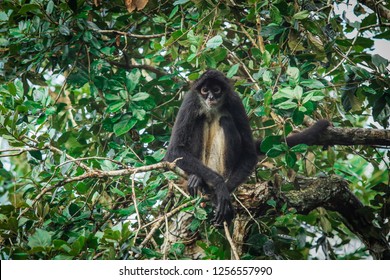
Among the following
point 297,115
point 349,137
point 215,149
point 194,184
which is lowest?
point 215,149

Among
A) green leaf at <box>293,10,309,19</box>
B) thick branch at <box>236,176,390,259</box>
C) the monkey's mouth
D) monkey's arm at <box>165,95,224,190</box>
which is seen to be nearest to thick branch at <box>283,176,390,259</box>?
thick branch at <box>236,176,390,259</box>

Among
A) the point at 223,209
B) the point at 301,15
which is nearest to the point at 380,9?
the point at 301,15

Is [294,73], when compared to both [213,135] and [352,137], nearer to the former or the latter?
[352,137]

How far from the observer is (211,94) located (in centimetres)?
473

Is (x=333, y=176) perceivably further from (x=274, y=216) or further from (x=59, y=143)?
(x=59, y=143)

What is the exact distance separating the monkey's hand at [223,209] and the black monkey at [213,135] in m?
0.22

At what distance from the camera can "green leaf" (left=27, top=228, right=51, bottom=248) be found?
3186 millimetres

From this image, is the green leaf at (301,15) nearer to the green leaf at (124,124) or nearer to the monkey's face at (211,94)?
the monkey's face at (211,94)

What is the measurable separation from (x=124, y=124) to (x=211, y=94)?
3.43ft

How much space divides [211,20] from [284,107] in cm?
124

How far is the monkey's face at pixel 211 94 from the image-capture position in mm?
4738

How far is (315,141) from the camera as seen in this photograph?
4.35 m

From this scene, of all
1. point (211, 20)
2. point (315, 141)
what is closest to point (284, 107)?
point (315, 141)

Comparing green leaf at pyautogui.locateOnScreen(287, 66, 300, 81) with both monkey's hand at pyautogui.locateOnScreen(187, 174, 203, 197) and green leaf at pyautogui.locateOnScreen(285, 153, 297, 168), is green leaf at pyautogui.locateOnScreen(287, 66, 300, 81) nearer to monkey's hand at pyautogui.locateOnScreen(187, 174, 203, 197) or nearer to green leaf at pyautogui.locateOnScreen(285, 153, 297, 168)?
green leaf at pyautogui.locateOnScreen(285, 153, 297, 168)
